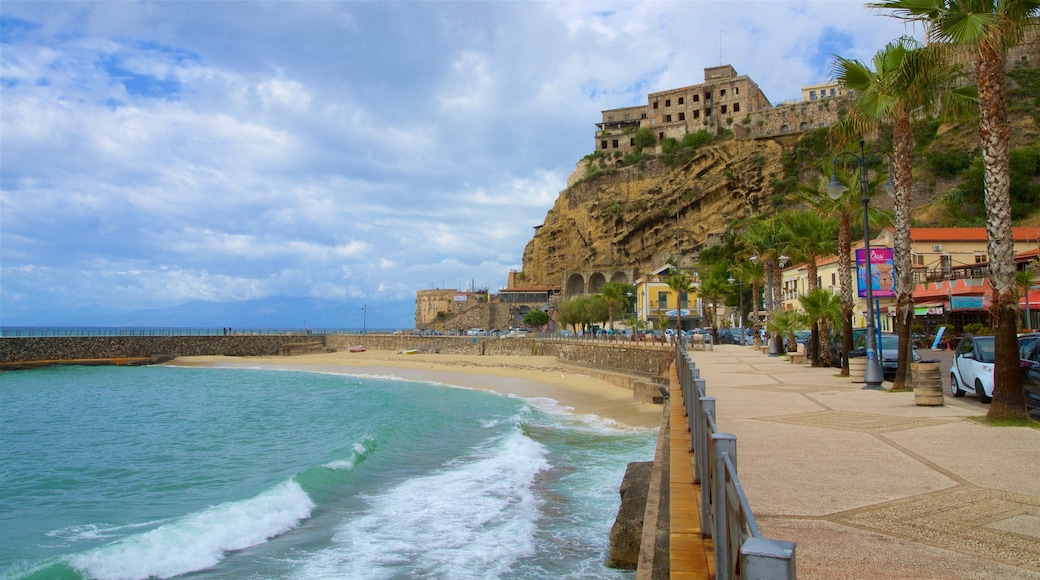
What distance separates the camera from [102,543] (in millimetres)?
11164

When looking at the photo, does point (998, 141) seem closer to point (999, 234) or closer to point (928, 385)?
point (999, 234)

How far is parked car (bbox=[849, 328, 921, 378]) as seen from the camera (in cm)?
1791

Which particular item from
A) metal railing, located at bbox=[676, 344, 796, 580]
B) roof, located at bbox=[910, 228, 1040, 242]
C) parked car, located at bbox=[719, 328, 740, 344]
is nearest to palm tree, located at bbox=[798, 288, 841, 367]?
metal railing, located at bbox=[676, 344, 796, 580]

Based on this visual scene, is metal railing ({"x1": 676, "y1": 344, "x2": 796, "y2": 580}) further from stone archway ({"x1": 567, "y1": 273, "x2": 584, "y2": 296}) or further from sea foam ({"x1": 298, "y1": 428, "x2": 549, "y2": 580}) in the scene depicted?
stone archway ({"x1": 567, "y1": 273, "x2": 584, "y2": 296})

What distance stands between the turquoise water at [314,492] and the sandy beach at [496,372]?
2.25m

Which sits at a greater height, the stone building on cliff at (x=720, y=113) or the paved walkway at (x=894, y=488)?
the stone building on cliff at (x=720, y=113)

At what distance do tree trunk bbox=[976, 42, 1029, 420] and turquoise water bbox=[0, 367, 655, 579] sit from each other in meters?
5.80

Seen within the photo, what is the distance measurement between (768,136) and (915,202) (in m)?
19.3

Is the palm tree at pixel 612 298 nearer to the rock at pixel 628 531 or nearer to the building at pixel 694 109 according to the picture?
the building at pixel 694 109

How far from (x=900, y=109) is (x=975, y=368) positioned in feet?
17.6

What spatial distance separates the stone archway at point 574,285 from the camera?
91.5 metres

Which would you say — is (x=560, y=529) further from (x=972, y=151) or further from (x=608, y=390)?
(x=972, y=151)

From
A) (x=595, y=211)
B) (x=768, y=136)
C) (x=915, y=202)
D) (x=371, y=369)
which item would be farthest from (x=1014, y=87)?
(x=371, y=369)

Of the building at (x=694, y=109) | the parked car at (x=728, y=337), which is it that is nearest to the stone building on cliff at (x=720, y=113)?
the building at (x=694, y=109)
